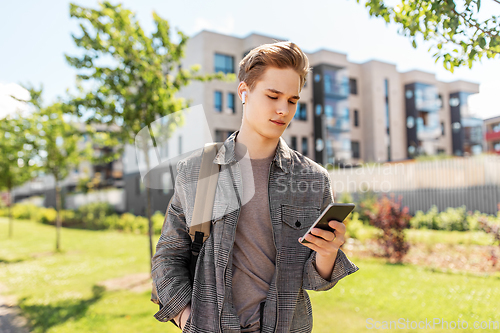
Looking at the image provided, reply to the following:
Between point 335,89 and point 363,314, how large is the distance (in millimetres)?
26967

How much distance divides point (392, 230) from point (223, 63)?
17068mm

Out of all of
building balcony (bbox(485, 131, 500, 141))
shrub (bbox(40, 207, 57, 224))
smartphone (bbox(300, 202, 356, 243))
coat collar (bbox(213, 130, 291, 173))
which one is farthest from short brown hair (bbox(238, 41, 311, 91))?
building balcony (bbox(485, 131, 500, 141))

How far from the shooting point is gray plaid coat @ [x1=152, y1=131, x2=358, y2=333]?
1671 millimetres

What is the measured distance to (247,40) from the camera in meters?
23.8

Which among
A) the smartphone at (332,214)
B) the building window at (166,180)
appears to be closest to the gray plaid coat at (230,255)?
the smartphone at (332,214)

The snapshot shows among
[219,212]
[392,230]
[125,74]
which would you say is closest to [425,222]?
[392,230]

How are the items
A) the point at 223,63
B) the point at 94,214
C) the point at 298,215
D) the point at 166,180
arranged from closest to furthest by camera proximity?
the point at 298,215
the point at 166,180
the point at 94,214
the point at 223,63

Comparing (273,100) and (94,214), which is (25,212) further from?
(273,100)

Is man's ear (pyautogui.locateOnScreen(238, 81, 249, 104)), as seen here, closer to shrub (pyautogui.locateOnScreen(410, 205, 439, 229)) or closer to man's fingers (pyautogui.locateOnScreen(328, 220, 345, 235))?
man's fingers (pyautogui.locateOnScreen(328, 220, 345, 235))

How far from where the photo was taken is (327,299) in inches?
234

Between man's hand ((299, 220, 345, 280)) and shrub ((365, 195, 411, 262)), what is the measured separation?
791cm

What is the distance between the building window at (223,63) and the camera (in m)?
23.1

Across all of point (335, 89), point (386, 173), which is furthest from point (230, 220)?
point (335, 89)

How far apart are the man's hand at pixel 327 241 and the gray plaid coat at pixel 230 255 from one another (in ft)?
0.28
